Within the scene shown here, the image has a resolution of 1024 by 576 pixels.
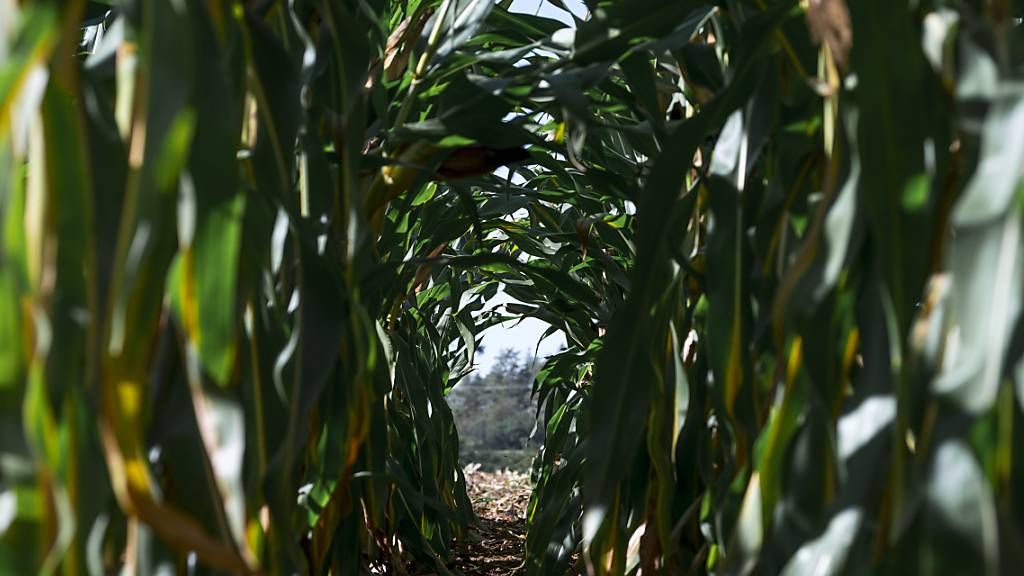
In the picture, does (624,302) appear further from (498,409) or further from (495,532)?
(498,409)

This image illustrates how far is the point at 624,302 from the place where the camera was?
467 millimetres

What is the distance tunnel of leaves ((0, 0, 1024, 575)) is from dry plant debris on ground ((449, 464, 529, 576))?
93 cm

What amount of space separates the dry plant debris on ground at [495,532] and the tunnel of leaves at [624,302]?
0.93 m

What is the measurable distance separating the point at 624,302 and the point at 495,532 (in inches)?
79.3

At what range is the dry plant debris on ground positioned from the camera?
168 cm

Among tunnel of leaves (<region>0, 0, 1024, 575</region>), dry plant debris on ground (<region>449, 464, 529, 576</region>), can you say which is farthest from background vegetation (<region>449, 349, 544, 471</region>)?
tunnel of leaves (<region>0, 0, 1024, 575</region>)

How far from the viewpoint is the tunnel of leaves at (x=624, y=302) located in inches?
13.0

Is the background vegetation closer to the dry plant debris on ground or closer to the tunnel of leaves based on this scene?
the dry plant debris on ground

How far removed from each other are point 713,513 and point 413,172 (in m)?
0.31

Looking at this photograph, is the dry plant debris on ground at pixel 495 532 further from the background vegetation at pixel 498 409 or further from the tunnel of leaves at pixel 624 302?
the background vegetation at pixel 498 409

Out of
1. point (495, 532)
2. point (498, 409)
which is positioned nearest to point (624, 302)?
point (495, 532)

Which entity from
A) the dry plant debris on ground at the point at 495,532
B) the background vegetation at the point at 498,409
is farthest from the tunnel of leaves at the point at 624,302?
the background vegetation at the point at 498,409

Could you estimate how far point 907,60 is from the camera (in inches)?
14.7

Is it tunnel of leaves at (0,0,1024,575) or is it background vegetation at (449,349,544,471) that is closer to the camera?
tunnel of leaves at (0,0,1024,575)
